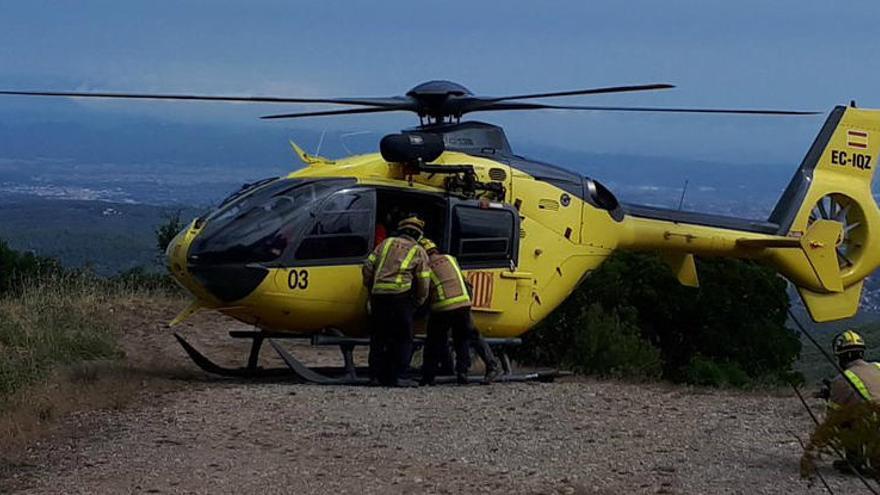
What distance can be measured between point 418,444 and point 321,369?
16.4 ft

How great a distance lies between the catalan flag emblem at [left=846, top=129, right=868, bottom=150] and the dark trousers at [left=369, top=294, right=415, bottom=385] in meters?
8.66

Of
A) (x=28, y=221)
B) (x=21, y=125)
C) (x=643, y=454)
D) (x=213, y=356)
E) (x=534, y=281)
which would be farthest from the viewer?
(x=21, y=125)

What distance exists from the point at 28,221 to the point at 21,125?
431ft

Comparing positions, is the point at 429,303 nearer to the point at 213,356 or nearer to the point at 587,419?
the point at 587,419

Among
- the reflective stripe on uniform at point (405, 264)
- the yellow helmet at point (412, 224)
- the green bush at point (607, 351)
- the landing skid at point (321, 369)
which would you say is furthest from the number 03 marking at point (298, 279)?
the green bush at point (607, 351)

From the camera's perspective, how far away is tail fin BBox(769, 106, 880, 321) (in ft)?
60.3

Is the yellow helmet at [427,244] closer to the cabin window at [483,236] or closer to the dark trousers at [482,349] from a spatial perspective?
the cabin window at [483,236]

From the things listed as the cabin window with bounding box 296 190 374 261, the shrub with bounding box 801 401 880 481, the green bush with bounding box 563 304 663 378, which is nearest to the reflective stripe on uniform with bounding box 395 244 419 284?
the cabin window with bounding box 296 190 374 261

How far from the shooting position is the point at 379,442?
10.6m

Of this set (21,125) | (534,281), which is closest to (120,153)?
(21,125)

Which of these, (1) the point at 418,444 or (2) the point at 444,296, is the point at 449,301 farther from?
(1) the point at 418,444

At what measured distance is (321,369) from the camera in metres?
15.4

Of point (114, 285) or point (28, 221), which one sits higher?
point (114, 285)

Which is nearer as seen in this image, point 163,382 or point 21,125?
point 163,382
